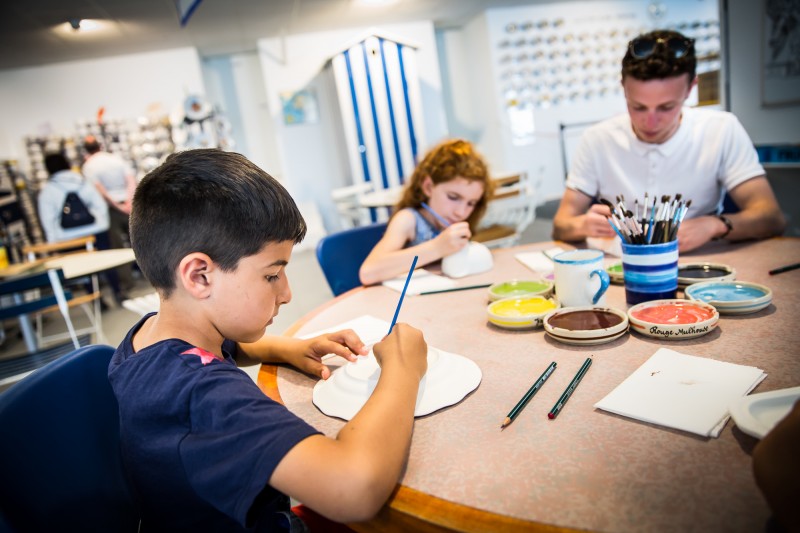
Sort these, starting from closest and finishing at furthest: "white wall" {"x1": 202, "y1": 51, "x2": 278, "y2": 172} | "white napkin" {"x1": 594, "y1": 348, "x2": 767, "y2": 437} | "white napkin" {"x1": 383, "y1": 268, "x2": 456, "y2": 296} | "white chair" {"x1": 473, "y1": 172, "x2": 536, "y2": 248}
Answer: "white napkin" {"x1": 594, "y1": 348, "x2": 767, "y2": 437}, "white napkin" {"x1": 383, "y1": 268, "x2": 456, "y2": 296}, "white chair" {"x1": 473, "y1": 172, "x2": 536, "y2": 248}, "white wall" {"x1": 202, "y1": 51, "x2": 278, "y2": 172}

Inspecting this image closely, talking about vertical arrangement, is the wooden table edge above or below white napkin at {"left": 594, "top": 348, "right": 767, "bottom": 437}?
below

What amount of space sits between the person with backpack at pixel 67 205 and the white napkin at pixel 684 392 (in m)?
5.90

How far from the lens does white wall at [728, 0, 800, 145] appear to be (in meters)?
3.05

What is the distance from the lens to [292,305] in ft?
14.8

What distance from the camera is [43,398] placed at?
0.89 meters

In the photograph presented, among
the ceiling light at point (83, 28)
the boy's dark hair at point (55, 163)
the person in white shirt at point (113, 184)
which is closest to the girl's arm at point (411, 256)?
the boy's dark hair at point (55, 163)

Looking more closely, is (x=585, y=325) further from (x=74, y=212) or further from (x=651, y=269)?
(x=74, y=212)

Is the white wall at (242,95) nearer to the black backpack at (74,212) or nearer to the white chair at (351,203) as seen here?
the white chair at (351,203)

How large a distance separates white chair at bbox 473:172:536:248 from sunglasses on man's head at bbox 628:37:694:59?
1.72 metres

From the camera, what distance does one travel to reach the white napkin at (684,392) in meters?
0.71

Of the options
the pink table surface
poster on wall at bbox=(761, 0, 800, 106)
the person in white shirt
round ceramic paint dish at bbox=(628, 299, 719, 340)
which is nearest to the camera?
the pink table surface

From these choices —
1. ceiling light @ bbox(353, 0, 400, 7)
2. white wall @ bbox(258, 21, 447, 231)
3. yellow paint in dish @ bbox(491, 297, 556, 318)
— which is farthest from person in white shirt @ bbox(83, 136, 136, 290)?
yellow paint in dish @ bbox(491, 297, 556, 318)

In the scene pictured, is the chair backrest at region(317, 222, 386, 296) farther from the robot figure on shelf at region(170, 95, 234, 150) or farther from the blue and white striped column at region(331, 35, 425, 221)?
the robot figure on shelf at region(170, 95, 234, 150)

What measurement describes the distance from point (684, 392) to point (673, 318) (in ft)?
0.92
